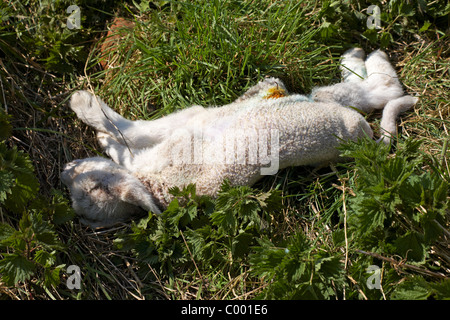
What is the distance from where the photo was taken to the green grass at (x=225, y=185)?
9.69ft

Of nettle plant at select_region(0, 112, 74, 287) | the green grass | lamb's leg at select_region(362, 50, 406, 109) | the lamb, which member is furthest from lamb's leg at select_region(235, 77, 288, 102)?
nettle plant at select_region(0, 112, 74, 287)

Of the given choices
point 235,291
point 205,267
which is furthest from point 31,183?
point 235,291

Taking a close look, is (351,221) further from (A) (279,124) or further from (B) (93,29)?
(B) (93,29)

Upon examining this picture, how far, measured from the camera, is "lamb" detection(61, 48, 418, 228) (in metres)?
3.66

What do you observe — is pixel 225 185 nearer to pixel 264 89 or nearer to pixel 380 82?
pixel 264 89

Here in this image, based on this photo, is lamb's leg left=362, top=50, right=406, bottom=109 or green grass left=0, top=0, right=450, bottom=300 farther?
lamb's leg left=362, top=50, right=406, bottom=109

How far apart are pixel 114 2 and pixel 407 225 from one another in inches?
143

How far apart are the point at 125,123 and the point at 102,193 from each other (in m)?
0.71

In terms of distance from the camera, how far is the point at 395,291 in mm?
2826

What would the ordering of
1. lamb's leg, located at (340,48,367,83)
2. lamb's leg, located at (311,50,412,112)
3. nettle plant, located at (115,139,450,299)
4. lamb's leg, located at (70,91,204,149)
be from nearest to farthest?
nettle plant, located at (115,139,450,299) → lamb's leg, located at (70,91,204,149) → lamb's leg, located at (311,50,412,112) → lamb's leg, located at (340,48,367,83)

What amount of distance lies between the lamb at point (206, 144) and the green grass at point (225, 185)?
0.16m

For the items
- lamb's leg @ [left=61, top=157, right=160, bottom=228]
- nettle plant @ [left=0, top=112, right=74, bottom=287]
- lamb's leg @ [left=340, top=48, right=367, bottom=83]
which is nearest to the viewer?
nettle plant @ [left=0, top=112, right=74, bottom=287]

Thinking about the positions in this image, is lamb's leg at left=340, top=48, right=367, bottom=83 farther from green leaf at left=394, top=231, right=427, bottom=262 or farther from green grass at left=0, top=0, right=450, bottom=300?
green leaf at left=394, top=231, right=427, bottom=262

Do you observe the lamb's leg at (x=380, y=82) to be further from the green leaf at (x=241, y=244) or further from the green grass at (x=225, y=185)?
the green leaf at (x=241, y=244)
